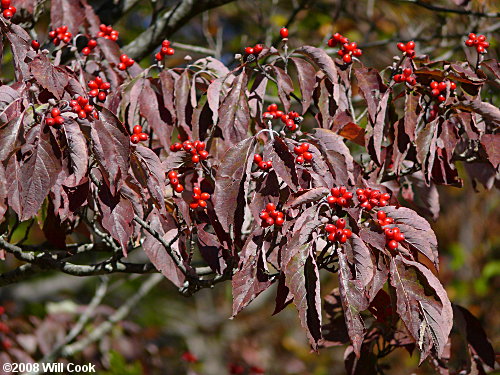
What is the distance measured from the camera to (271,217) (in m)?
1.56

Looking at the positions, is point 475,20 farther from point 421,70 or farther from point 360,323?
point 360,323

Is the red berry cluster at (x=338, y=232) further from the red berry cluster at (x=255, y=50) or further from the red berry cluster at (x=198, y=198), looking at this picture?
the red berry cluster at (x=255, y=50)

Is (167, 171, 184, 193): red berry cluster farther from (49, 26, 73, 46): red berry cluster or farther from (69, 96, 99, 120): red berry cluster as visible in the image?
(49, 26, 73, 46): red berry cluster

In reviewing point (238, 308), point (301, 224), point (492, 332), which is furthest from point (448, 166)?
point (492, 332)

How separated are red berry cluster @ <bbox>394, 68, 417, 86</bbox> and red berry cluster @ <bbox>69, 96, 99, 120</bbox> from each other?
2.93ft

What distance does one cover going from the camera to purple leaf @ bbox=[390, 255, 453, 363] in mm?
1472

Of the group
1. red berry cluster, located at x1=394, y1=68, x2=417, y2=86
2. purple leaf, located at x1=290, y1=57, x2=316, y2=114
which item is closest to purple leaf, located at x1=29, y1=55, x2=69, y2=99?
purple leaf, located at x1=290, y1=57, x2=316, y2=114

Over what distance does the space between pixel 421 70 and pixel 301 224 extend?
719 mm

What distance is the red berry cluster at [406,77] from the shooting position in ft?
6.03

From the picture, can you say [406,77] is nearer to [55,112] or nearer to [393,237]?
[393,237]

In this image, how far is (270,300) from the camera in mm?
7520

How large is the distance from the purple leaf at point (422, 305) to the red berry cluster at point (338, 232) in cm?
15

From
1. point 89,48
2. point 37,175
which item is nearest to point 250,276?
point 37,175

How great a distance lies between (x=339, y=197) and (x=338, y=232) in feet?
0.34
